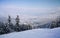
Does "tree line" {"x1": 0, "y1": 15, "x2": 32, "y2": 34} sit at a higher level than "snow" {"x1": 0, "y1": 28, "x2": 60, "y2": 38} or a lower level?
higher

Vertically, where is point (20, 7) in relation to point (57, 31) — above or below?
above

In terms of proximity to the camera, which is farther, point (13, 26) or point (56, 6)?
point (56, 6)

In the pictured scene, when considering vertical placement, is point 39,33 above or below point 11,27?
below

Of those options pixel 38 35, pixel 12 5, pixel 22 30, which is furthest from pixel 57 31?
pixel 12 5

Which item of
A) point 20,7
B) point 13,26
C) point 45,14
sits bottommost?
point 13,26

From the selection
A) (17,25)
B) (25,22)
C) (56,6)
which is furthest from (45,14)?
(17,25)

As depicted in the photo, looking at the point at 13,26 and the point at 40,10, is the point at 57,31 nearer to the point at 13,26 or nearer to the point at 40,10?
the point at 40,10

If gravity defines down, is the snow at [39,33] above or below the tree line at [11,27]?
below

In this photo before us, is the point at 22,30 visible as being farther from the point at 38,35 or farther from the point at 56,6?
the point at 56,6

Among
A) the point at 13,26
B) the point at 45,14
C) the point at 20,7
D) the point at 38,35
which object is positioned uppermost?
the point at 20,7
